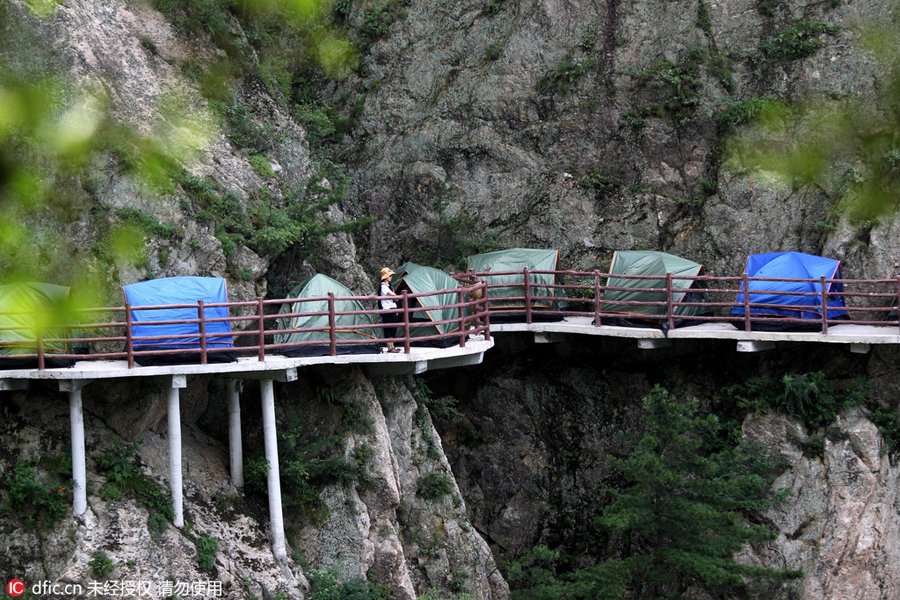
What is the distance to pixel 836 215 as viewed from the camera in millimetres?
24359

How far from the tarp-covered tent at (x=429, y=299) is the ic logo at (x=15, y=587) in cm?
870

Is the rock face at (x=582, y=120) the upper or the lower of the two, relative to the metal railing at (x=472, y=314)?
upper

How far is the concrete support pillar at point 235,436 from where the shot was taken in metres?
18.5

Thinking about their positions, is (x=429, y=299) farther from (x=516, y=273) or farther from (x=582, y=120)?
(x=582, y=120)

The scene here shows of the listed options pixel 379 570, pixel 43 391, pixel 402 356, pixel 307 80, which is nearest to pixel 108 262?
pixel 43 391

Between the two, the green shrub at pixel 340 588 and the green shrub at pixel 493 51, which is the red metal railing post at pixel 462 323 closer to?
→ the green shrub at pixel 340 588

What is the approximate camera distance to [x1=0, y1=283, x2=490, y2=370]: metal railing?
53.4 feet

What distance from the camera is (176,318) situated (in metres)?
17.3

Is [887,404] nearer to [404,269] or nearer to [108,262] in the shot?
[404,269]

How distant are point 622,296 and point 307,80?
11905mm

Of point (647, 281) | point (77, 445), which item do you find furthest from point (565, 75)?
point (77, 445)

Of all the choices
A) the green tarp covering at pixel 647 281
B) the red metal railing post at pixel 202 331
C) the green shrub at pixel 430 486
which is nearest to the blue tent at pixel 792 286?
the green tarp covering at pixel 647 281

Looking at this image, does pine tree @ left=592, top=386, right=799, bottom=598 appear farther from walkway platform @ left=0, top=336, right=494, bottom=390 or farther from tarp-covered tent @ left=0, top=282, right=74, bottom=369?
tarp-covered tent @ left=0, top=282, right=74, bottom=369

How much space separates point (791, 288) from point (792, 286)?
0.26ft
